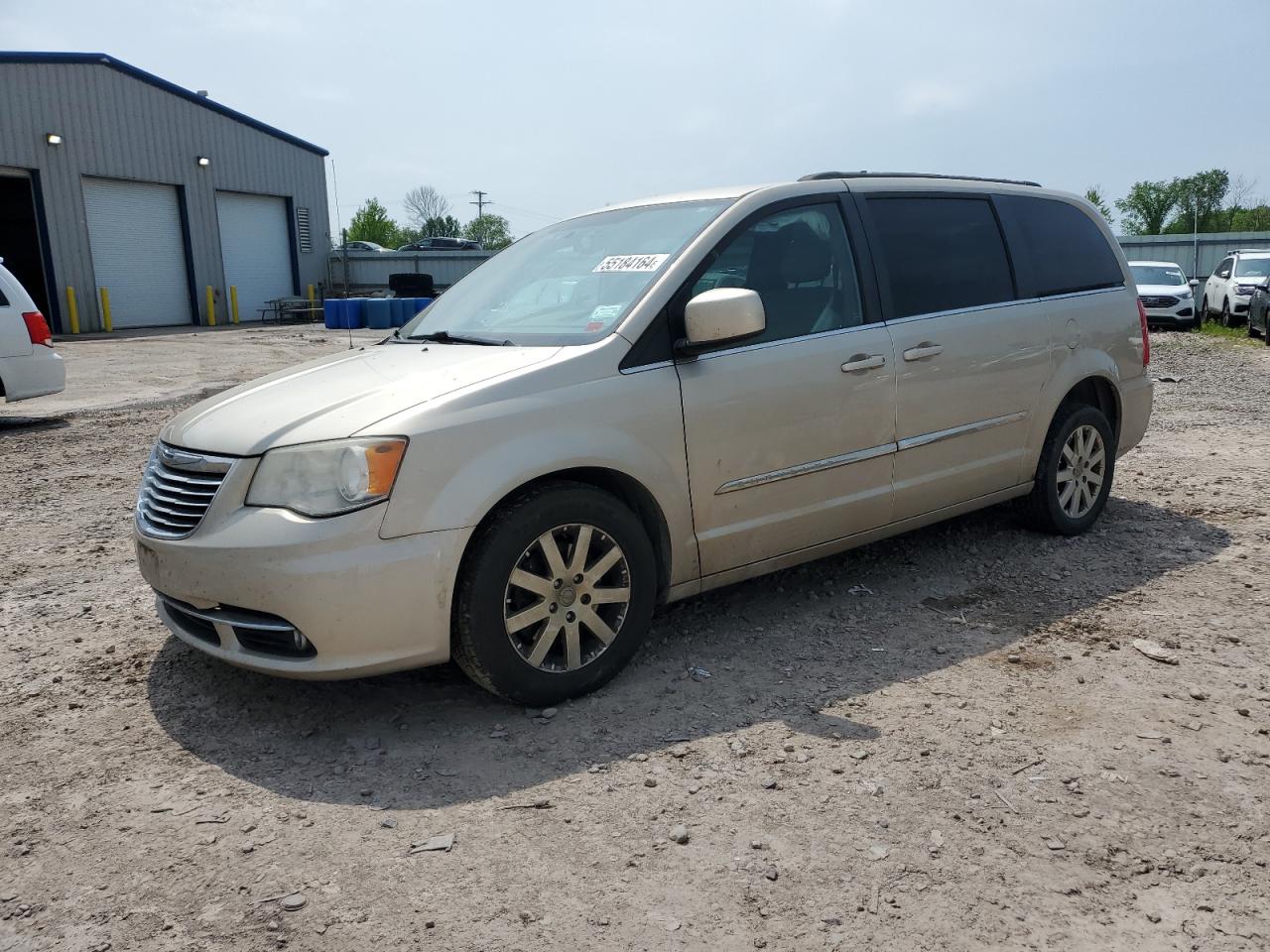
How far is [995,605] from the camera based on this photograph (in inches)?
176

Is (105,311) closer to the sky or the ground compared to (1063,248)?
closer to the sky

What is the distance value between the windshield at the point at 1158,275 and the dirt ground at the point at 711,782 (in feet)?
62.1

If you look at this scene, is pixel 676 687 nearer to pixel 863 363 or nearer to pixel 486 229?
pixel 863 363

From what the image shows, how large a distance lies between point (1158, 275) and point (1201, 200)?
58.7m

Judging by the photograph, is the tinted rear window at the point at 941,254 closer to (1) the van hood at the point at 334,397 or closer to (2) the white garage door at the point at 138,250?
A: (1) the van hood at the point at 334,397

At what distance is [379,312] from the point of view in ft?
62.4

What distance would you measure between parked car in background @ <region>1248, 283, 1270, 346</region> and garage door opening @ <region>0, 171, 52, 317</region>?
2763 cm

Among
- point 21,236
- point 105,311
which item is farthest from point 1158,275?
point 21,236

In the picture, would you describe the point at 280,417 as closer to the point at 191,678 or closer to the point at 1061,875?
the point at 191,678

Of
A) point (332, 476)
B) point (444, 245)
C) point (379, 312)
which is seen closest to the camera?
point (332, 476)

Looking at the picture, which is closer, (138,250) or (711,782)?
(711,782)

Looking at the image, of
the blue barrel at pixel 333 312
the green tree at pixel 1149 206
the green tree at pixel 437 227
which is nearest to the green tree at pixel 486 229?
the green tree at pixel 437 227

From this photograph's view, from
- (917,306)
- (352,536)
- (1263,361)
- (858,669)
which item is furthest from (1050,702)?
(1263,361)

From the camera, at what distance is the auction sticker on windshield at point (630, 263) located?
3.90 meters
